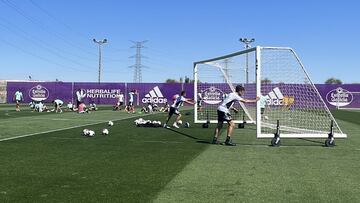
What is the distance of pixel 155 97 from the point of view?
5106 centimetres

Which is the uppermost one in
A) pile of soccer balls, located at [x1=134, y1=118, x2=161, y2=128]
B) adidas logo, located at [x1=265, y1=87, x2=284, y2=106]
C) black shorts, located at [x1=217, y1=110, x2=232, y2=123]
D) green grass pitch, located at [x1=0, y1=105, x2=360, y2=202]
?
adidas logo, located at [x1=265, y1=87, x2=284, y2=106]

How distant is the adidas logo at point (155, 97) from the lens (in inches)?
2002

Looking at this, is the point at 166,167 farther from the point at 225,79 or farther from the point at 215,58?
the point at 225,79

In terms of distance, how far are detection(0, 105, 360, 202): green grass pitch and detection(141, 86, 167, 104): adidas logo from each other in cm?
3638

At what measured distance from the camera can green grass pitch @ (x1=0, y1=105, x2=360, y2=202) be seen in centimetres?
703

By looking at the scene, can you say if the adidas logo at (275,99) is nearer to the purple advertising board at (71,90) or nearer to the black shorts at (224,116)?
the black shorts at (224,116)

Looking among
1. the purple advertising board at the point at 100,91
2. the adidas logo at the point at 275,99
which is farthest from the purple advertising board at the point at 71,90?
the adidas logo at the point at 275,99

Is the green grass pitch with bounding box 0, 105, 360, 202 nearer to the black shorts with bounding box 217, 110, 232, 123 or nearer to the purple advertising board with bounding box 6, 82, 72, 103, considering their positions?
the black shorts with bounding box 217, 110, 232, 123

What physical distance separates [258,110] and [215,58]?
6.28m

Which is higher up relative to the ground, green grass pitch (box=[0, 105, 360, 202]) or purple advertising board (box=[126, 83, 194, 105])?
purple advertising board (box=[126, 83, 194, 105])

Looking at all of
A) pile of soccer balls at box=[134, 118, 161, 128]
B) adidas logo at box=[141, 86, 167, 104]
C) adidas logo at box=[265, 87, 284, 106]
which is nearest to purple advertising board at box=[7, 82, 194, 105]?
adidas logo at box=[141, 86, 167, 104]

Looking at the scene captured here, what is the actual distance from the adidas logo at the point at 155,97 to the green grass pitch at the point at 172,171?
36.4m

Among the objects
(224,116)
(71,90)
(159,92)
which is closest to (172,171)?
(224,116)

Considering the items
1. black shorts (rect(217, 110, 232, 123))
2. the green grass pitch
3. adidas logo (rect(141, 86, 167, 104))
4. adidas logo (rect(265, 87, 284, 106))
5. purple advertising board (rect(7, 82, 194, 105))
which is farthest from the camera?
purple advertising board (rect(7, 82, 194, 105))
